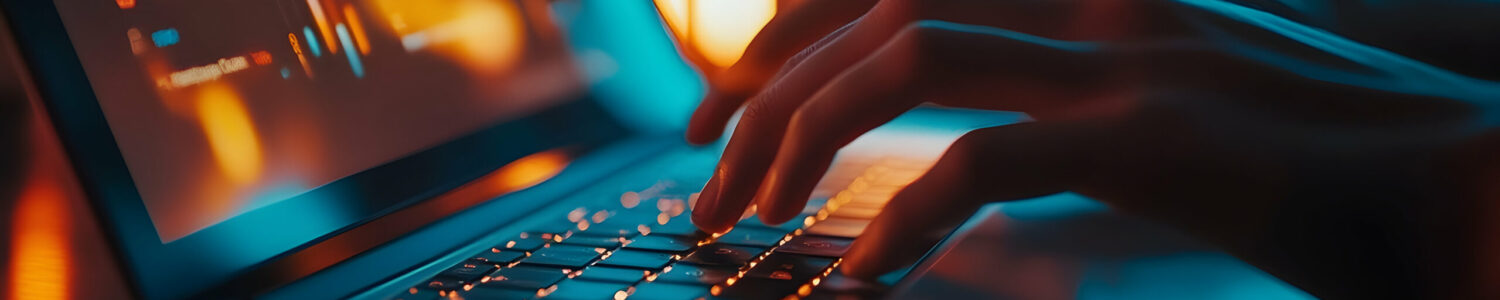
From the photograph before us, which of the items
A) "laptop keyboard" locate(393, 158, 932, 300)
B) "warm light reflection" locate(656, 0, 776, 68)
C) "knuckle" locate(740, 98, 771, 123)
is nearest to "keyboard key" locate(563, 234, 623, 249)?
"laptop keyboard" locate(393, 158, 932, 300)

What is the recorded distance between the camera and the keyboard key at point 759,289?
414 millimetres

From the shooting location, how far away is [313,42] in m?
0.55

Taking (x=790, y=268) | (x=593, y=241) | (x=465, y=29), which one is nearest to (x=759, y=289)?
(x=790, y=268)

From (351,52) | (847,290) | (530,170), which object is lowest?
(847,290)

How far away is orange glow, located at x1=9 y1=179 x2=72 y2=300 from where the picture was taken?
39 centimetres

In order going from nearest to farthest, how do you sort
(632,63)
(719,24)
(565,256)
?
(565,256) → (632,63) → (719,24)

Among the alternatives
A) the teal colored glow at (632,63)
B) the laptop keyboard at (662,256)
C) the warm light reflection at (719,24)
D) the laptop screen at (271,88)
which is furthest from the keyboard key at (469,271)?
the warm light reflection at (719,24)

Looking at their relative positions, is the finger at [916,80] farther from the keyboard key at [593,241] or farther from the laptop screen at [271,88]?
the laptop screen at [271,88]

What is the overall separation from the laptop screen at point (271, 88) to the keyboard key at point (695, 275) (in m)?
0.22

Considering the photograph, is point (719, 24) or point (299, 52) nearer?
point (299, 52)

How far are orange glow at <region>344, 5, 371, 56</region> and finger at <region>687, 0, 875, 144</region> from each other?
0.21 meters

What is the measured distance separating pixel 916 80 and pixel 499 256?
0.24 m

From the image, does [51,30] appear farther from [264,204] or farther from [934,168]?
[934,168]

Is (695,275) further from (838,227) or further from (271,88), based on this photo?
(271,88)
